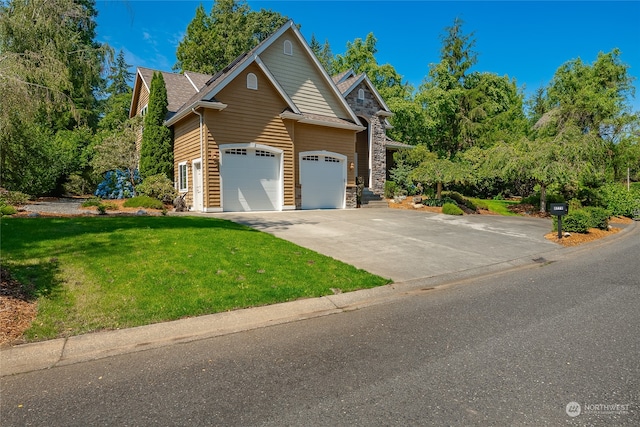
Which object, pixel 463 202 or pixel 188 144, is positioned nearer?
pixel 188 144

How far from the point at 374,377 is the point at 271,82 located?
1529 centimetres

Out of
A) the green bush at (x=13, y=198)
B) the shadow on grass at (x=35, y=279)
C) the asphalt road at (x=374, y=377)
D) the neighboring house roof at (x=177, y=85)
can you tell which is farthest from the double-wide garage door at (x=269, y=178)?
the asphalt road at (x=374, y=377)

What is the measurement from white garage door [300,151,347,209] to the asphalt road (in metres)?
13.6

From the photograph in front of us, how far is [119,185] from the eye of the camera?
19.0 meters

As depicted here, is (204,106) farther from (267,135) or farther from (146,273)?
(146,273)

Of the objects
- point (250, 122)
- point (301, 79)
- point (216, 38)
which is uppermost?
point (216, 38)

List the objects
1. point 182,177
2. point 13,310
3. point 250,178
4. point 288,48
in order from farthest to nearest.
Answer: point 288,48 → point 182,177 → point 250,178 → point 13,310

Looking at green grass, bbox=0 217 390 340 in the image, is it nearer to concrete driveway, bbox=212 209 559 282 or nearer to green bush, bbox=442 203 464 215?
concrete driveway, bbox=212 209 559 282

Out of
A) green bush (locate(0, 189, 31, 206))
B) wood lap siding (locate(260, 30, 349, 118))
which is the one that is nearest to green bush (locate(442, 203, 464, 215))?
wood lap siding (locate(260, 30, 349, 118))

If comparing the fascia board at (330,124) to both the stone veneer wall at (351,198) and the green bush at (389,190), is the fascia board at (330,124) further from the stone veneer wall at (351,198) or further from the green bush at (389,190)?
the green bush at (389,190)

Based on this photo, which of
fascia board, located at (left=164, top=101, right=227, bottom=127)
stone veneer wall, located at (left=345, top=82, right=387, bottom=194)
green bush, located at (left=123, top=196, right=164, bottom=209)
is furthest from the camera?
stone veneer wall, located at (left=345, top=82, right=387, bottom=194)

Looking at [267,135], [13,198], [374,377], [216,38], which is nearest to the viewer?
[374,377]

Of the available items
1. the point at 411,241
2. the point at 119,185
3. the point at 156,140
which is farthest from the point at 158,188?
the point at 411,241

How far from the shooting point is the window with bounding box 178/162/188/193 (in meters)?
17.4
